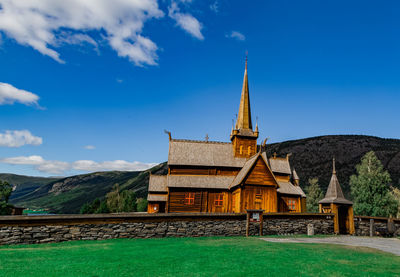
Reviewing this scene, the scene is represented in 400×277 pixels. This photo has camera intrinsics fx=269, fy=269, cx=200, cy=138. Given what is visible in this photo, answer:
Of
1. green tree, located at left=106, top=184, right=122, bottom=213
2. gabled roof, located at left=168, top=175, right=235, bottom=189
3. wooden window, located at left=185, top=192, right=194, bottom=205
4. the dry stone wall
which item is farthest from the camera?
green tree, located at left=106, top=184, right=122, bottom=213

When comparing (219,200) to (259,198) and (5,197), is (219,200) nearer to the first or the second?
(259,198)

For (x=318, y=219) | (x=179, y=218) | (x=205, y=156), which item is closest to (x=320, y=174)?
(x=205, y=156)

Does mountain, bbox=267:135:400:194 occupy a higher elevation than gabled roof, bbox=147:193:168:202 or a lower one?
higher

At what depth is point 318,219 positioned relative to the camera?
21.9 metres

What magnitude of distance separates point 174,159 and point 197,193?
5575mm

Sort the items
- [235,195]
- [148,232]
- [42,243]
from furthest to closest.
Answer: [235,195]
[148,232]
[42,243]

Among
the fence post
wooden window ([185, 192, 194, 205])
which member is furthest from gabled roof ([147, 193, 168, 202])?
the fence post

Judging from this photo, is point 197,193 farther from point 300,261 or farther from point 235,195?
point 300,261

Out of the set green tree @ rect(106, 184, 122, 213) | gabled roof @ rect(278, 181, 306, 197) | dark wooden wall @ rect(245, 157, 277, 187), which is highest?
dark wooden wall @ rect(245, 157, 277, 187)

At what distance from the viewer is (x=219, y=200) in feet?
109

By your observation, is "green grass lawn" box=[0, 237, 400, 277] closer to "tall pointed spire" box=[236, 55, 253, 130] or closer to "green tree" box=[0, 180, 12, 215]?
"tall pointed spire" box=[236, 55, 253, 130]

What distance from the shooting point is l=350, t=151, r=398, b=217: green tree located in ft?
141

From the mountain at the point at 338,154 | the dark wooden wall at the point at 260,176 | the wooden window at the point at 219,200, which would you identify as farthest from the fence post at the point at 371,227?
the mountain at the point at 338,154

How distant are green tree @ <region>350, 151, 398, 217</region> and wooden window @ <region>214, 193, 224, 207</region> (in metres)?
26.2
